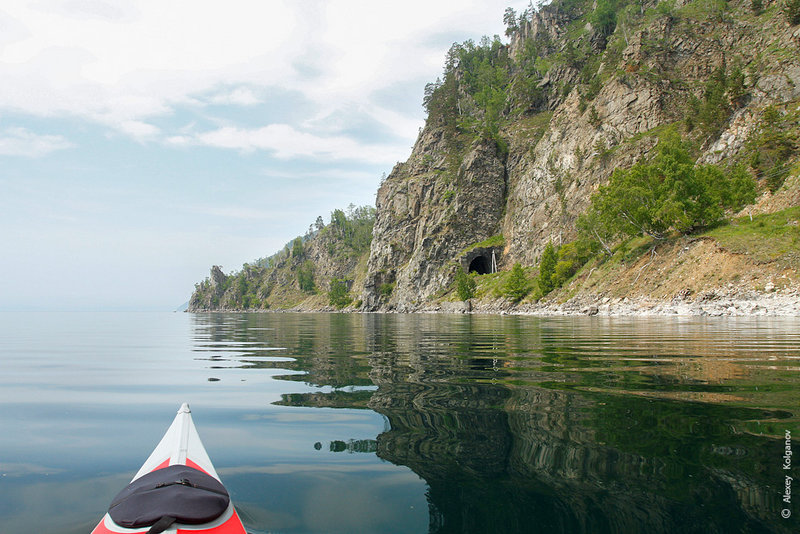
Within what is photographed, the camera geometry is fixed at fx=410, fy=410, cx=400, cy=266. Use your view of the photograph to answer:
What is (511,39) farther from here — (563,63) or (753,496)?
(753,496)

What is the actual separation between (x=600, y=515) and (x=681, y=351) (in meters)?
10.3

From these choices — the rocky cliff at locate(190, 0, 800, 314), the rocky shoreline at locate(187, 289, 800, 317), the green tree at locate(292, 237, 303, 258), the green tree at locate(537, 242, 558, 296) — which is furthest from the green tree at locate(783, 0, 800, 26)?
the green tree at locate(292, 237, 303, 258)

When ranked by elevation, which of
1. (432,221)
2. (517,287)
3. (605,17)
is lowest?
(517,287)

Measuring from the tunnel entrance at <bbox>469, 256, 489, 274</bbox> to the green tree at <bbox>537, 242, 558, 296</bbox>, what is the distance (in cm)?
2733

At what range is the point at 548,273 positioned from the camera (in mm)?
61594

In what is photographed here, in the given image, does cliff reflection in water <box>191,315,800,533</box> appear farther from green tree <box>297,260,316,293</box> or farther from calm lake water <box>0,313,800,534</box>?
green tree <box>297,260,316,293</box>

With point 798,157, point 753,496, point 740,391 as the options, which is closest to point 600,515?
point 753,496

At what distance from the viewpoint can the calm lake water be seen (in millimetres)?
2871

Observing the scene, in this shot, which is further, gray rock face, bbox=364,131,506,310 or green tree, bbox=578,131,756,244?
gray rock face, bbox=364,131,506,310

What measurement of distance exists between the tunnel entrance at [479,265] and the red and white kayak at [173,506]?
3458 inches

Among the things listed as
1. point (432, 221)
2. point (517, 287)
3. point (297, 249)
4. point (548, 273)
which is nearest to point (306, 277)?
point (297, 249)

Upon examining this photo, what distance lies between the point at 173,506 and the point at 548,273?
63680 mm

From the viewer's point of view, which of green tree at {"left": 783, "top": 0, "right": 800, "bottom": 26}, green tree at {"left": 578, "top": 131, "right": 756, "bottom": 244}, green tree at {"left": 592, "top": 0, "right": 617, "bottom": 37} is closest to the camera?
green tree at {"left": 578, "top": 131, "right": 756, "bottom": 244}

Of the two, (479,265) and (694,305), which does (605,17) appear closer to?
(479,265)
